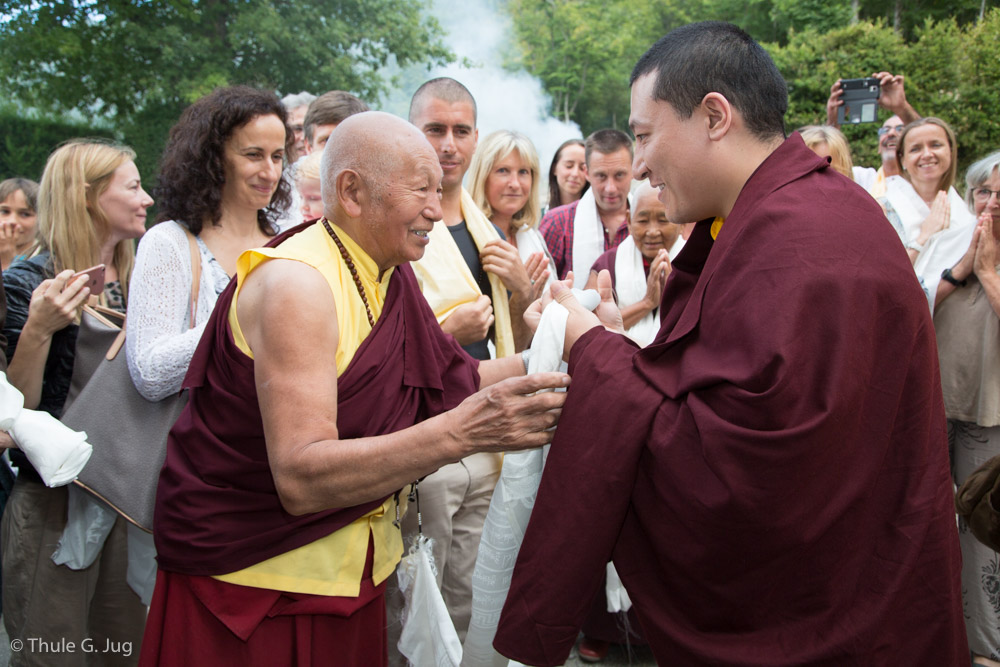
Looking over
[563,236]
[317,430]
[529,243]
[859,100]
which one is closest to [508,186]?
[529,243]

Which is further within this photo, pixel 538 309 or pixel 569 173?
pixel 569 173

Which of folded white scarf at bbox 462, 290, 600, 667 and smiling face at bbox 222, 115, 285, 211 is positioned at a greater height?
smiling face at bbox 222, 115, 285, 211

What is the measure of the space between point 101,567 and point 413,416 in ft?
5.65

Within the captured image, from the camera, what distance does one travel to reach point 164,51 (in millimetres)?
14758

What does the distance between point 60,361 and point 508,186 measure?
2.31 m

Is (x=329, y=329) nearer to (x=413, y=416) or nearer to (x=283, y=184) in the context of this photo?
(x=413, y=416)

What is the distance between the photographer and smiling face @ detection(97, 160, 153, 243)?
3.20m

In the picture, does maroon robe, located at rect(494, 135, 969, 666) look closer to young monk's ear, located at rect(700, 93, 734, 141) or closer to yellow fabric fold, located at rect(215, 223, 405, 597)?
young monk's ear, located at rect(700, 93, 734, 141)

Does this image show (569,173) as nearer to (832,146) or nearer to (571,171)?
(571,171)

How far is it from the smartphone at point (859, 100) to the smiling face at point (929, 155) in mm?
974

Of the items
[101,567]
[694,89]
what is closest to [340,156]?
[694,89]

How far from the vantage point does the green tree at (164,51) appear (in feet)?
48.2

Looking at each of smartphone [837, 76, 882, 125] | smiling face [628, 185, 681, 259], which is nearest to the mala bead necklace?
smiling face [628, 185, 681, 259]

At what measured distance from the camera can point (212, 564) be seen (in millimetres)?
1955
